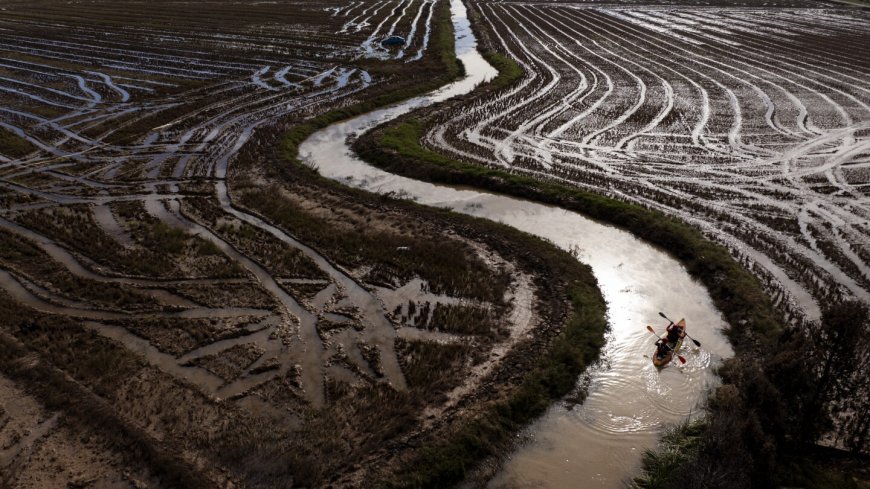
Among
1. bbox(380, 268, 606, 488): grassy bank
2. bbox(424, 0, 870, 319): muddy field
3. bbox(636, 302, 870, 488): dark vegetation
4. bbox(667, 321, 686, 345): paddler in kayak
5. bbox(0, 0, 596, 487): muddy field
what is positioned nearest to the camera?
bbox(636, 302, 870, 488): dark vegetation

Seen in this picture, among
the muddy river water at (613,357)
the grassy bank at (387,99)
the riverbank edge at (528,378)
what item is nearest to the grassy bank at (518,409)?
the riverbank edge at (528,378)

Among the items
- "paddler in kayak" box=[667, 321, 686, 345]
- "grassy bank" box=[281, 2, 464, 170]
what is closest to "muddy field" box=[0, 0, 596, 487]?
"grassy bank" box=[281, 2, 464, 170]

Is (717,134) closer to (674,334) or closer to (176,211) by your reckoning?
(674,334)

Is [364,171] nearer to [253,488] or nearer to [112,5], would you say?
[253,488]

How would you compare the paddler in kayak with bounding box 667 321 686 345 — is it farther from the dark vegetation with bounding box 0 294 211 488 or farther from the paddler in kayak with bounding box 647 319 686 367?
the dark vegetation with bounding box 0 294 211 488

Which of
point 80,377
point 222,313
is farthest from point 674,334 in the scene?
point 80,377

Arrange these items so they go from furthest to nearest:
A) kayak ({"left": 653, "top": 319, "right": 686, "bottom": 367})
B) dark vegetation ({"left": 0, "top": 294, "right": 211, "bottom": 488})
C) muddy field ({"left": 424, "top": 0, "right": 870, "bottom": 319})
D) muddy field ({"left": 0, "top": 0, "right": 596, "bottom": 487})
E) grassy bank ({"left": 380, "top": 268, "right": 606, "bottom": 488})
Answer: muddy field ({"left": 424, "top": 0, "right": 870, "bottom": 319})
kayak ({"left": 653, "top": 319, "right": 686, "bottom": 367})
muddy field ({"left": 0, "top": 0, "right": 596, "bottom": 487})
grassy bank ({"left": 380, "top": 268, "right": 606, "bottom": 488})
dark vegetation ({"left": 0, "top": 294, "right": 211, "bottom": 488})

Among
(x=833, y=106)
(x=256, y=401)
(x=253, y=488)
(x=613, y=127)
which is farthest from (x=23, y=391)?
(x=833, y=106)

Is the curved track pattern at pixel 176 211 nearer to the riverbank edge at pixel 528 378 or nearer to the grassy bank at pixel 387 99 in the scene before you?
the grassy bank at pixel 387 99
